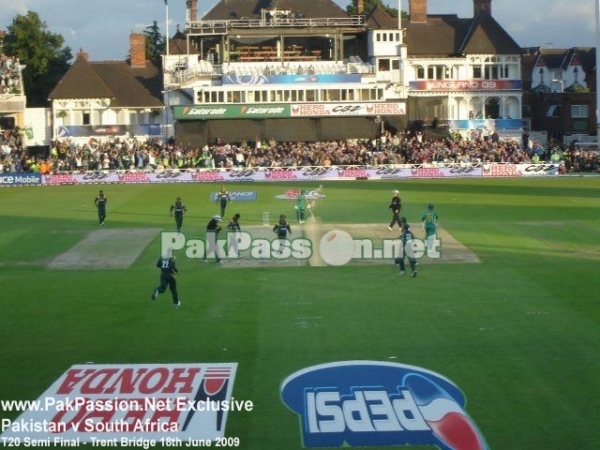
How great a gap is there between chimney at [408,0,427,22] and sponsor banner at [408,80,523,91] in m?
7.35

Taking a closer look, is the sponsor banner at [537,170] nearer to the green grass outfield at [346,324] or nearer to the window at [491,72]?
the window at [491,72]

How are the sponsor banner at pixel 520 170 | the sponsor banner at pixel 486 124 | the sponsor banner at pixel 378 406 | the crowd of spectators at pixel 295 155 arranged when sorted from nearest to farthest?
1. the sponsor banner at pixel 378 406
2. the sponsor banner at pixel 520 170
3. the crowd of spectators at pixel 295 155
4. the sponsor banner at pixel 486 124

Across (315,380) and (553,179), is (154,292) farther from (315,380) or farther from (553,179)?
(553,179)

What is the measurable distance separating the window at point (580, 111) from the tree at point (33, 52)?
4783 centimetres

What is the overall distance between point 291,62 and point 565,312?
2456 inches

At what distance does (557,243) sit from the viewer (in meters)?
31.3

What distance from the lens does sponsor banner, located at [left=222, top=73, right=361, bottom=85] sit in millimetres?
77500

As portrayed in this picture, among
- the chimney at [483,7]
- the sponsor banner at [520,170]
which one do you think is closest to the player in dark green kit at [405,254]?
the sponsor banner at [520,170]

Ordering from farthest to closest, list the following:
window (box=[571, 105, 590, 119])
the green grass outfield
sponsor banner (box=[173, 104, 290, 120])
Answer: window (box=[571, 105, 590, 119]), sponsor banner (box=[173, 104, 290, 120]), the green grass outfield

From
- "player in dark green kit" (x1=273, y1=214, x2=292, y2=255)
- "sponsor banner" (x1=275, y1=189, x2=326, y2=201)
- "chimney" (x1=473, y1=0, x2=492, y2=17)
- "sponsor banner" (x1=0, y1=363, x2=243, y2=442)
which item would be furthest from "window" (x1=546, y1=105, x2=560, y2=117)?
"sponsor banner" (x1=0, y1=363, x2=243, y2=442)

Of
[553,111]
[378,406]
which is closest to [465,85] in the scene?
[553,111]

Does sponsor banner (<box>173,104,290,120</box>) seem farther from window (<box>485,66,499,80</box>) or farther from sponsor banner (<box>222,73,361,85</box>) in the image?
window (<box>485,66,499,80</box>)

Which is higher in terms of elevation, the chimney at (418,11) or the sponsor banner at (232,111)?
the chimney at (418,11)

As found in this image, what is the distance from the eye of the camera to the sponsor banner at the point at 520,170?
65125 mm
